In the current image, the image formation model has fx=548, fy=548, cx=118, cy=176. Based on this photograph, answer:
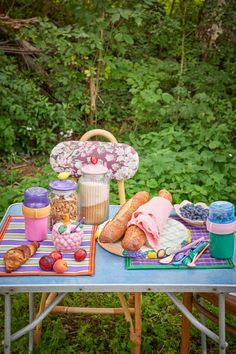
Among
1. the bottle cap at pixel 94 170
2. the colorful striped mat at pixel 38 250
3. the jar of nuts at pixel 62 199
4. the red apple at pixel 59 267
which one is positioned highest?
the bottle cap at pixel 94 170

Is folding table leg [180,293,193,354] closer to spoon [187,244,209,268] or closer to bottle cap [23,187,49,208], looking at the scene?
spoon [187,244,209,268]

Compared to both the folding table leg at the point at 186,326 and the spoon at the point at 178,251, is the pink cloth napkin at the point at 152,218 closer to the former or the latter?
the spoon at the point at 178,251

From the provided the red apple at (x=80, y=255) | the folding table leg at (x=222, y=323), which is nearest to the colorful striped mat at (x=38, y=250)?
the red apple at (x=80, y=255)

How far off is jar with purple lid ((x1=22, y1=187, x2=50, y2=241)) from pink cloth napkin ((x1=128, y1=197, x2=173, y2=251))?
36 centimetres

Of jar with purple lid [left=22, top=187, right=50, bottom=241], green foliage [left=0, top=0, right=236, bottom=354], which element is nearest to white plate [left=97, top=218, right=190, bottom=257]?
jar with purple lid [left=22, top=187, right=50, bottom=241]

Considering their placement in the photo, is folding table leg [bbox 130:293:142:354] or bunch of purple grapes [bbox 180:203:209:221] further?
folding table leg [bbox 130:293:142:354]

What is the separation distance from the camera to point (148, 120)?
597 cm

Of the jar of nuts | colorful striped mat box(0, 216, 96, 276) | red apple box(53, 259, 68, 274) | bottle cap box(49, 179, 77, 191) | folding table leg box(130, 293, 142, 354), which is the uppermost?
bottle cap box(49, 179, 77, 191)

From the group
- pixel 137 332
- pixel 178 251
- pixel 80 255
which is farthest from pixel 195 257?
pixel 137 332

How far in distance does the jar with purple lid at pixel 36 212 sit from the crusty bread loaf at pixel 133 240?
1.14ft

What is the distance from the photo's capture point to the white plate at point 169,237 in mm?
2226

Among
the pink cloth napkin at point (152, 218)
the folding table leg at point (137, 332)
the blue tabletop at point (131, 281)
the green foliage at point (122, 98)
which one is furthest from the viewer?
the green foliage at point (122, 98)

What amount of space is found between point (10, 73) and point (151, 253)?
12.5 ft

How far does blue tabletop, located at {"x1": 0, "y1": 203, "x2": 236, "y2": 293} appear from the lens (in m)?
1.97
